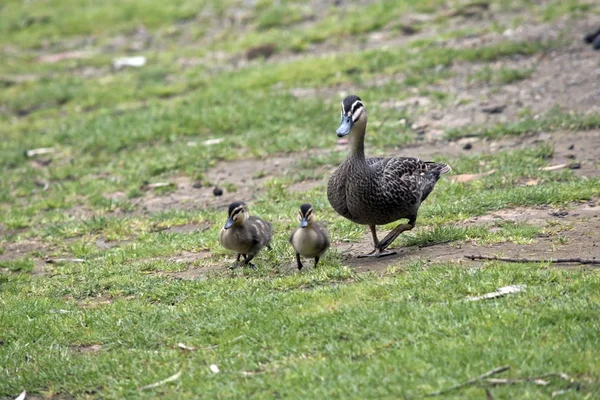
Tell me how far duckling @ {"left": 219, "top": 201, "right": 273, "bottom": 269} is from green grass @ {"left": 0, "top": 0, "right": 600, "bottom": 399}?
0.29 m

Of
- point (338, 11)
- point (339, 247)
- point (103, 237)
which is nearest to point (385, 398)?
point (339, 247)

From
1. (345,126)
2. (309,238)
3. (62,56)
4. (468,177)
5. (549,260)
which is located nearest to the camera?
(549,260)

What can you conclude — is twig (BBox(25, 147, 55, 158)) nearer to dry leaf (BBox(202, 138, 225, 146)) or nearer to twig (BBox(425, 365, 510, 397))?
dry leaf (BBox(202, 138, 225, 146))

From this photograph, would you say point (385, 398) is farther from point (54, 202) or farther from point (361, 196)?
point (54, 202)

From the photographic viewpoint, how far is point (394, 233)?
10094mm

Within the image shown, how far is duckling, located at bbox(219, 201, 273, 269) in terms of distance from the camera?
9.85 metres

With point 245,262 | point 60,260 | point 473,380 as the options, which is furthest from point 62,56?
point 473,380

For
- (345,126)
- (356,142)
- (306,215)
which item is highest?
(345,126)

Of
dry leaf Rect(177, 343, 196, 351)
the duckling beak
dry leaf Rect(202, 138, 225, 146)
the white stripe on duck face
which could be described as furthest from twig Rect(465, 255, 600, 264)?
dry leaf Rect(202, 138, 225, 146)

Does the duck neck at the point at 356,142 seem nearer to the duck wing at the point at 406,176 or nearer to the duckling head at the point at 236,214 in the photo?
the duck wing at the point at 406,176

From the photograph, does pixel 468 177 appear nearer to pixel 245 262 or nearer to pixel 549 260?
pixel 245 262

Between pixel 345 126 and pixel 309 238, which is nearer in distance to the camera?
pixel 309 238

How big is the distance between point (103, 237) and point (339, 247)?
369 centimetres

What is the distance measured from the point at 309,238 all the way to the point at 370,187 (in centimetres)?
88
